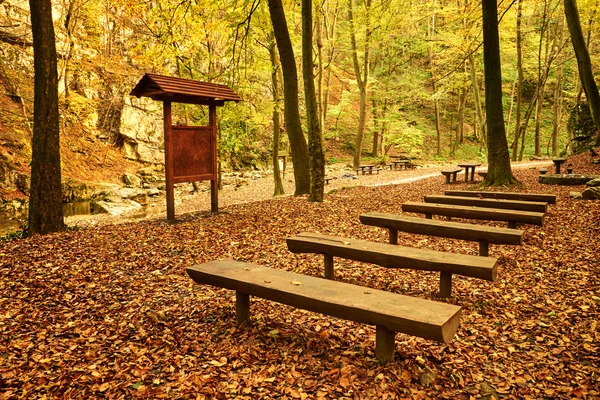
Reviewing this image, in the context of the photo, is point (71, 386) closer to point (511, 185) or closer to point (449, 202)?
point (449, 202)

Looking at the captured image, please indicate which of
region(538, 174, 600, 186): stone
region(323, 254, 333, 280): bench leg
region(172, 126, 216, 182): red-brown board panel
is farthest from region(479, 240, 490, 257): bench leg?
region(538, 174, 600, 186): stone

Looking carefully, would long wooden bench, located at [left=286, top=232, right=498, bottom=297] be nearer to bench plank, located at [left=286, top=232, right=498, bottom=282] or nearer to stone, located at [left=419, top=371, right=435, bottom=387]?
bench plank, located at [left=286, top=232, right=498, bottom=282]

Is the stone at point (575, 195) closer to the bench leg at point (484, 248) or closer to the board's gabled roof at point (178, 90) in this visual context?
the bench leg at point (484, 248)

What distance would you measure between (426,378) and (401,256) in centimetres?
139

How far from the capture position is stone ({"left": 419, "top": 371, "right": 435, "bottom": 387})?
2.83 m

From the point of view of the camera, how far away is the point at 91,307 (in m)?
4.23

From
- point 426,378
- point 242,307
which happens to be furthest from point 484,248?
point 242,307

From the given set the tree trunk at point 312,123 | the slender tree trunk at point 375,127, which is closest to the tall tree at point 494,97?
the tree trunk at point 312,123

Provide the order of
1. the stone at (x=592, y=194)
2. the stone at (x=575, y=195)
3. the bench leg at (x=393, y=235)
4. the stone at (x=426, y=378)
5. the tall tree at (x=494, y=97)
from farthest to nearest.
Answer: the tall tree at (x=494, y=97), the stone at (x=575, y=195), the stone at (x=592, y=194), the bench leg at (x=393, y=235), the stone at (x=426, y=378)

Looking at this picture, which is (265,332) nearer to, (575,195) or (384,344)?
(384,344)

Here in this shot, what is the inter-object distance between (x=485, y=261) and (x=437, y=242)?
8.74ft

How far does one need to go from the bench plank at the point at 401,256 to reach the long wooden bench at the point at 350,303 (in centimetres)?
97

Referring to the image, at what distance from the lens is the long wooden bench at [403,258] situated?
12.4 feet

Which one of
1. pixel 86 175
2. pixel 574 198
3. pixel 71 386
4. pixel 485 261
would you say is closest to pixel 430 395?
Answer: pixel 485 261
